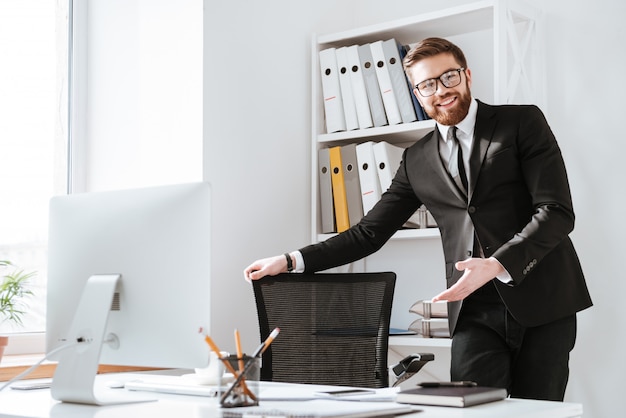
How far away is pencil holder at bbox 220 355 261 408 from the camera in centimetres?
136

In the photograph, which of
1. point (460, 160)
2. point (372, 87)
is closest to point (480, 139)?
point (460, 160)

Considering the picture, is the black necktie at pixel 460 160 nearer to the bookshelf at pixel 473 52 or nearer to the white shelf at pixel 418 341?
the bookshelf at pixel 473 52

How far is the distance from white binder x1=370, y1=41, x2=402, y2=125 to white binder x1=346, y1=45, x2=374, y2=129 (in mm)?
68

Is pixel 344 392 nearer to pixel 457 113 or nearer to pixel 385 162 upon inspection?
pixel 457 113

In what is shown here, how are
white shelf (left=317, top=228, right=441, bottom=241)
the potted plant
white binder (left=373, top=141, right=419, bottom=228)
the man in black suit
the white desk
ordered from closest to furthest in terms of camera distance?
the white desk < the man in black suit < the potted plant < white shelf (left=317, top=228, right=441, bottom=241) < white binder (left=373, top=141, right=419, bottom=228)

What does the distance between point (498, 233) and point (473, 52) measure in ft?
3.65

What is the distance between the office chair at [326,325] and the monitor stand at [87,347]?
73cm

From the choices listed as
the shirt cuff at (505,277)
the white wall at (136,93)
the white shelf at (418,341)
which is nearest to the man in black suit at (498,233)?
the shirt cuff at (505,277)

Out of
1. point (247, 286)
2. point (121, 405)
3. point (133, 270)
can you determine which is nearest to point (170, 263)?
point (133, 270)

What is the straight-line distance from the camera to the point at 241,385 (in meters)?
1.37

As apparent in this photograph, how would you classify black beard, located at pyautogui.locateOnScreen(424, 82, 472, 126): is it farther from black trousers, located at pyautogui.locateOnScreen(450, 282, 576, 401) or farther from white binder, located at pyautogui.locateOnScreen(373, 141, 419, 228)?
white binder, located at pyautogui.locateOnScreen(373, 141, 419, 228)

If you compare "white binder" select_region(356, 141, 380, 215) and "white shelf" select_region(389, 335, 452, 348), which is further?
"white binder" select_region(356, 141, 380, 215)

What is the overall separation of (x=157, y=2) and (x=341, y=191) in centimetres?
99

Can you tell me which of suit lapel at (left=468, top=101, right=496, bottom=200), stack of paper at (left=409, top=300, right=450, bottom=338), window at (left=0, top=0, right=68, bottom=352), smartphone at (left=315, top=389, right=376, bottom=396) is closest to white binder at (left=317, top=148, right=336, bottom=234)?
stack of paper at (left=409, top=300, right=450, bottom=338)
